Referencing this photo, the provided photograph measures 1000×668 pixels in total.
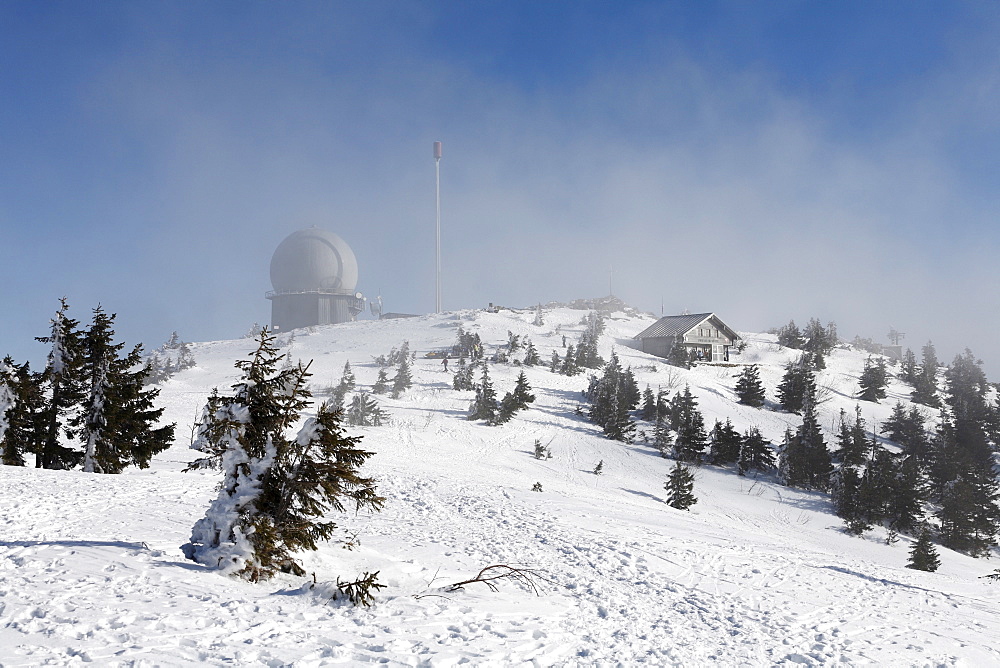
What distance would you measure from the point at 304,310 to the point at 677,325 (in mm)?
54761

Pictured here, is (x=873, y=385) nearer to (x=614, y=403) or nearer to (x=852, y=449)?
(x=852, y=449)

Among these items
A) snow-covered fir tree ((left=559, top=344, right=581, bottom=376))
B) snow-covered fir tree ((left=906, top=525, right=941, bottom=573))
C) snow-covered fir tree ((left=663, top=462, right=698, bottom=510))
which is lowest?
snow-covered fir tree ((left=906, top=525, right=941, bottom=573))

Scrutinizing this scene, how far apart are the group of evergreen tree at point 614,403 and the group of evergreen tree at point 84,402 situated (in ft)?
79.5

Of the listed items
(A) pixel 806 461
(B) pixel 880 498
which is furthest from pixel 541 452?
(B) pixel 880 498

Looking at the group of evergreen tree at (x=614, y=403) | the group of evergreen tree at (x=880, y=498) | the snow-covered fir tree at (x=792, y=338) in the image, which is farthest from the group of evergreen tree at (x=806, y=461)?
the snow-covered fir tree at (x=792, y=338)

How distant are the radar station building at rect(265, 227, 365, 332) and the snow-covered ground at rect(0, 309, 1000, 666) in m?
65.0

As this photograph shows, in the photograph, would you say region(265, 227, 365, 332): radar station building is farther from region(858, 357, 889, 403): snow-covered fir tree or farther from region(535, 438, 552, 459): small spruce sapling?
region(858, 357, 889, 403): snow-covered fir tree

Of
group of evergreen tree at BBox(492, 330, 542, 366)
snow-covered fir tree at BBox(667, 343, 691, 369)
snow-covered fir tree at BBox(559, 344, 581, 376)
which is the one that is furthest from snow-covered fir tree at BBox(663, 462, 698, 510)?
snow-covered fir tree at BBox(667, 343, 691, 369)

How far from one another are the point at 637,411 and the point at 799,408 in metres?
13.6

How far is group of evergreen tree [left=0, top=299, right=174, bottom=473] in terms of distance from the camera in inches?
776

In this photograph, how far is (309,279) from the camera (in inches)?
3415

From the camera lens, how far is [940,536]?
84.5 feet

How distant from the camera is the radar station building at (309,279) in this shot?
284 feet

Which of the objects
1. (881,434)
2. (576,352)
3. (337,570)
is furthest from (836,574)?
(576,352)
